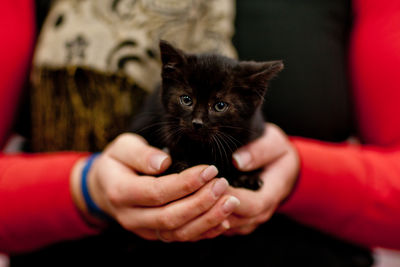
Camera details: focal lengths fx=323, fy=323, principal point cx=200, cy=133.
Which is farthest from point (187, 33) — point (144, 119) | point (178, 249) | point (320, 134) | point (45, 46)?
point (178, 249)

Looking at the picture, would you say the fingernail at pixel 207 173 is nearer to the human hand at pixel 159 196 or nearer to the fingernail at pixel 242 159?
the human hand at pixel 159 196

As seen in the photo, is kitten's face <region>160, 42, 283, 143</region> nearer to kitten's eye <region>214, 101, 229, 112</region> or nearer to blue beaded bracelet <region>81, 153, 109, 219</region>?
kitten's eye <region>214, 101, 229, 112</region>

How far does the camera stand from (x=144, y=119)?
0.90 metres

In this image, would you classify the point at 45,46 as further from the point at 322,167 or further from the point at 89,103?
the point at 322,167

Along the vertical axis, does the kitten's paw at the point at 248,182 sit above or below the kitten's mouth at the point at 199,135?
below

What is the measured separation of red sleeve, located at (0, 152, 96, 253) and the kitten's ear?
0.37 meters

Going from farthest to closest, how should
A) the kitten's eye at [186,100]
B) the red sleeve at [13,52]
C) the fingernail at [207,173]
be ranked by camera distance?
the red sleeve at [13,52], the kitten's eye at [186,100], the fingernail at [207,173]

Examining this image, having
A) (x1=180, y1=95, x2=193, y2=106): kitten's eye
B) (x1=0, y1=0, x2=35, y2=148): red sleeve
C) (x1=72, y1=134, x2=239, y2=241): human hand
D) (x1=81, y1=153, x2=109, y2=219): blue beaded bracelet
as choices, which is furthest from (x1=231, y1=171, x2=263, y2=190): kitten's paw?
(x1=0, y1=0, x2=35, y2=148): red sleeve

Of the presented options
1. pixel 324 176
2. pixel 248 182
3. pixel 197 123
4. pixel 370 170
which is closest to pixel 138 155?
pixel 197 123

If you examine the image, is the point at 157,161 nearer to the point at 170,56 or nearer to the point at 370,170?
the point at 170,56

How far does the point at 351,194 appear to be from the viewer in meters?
0.82

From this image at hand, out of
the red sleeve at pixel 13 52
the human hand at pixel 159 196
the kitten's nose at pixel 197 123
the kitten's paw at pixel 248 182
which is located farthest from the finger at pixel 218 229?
the red sleeve at pixel 13 52

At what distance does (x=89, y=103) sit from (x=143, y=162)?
310 mm

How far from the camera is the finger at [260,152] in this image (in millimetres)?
763
